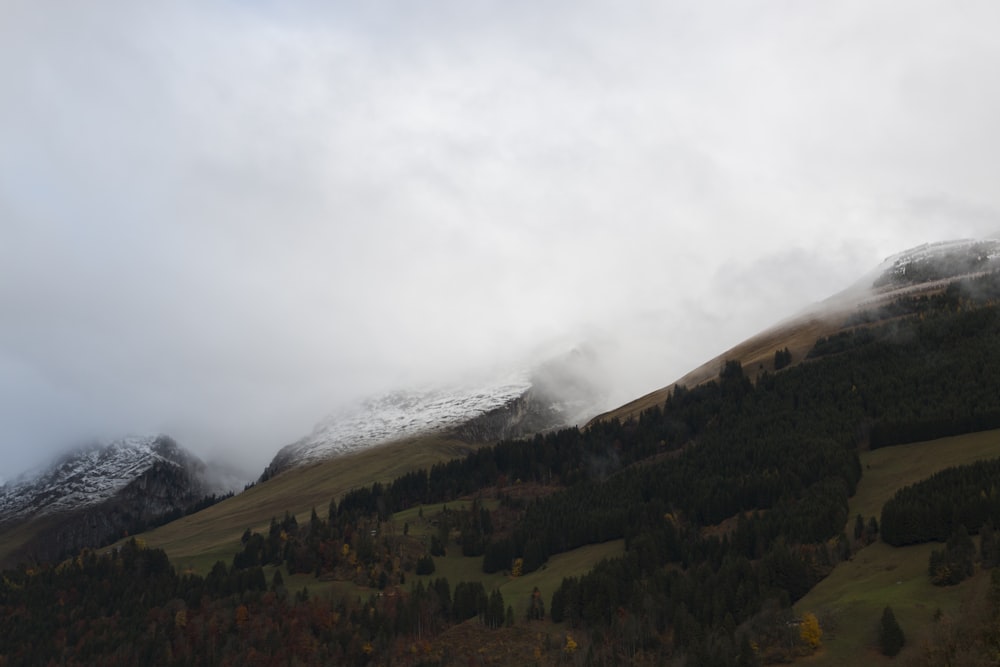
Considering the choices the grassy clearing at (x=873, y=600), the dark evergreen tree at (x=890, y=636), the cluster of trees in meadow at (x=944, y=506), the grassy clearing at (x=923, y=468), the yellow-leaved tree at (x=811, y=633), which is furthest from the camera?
the grassy clearing at (x=923, y=468)

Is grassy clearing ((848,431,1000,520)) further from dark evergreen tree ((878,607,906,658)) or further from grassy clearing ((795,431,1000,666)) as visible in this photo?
dark evergreen tree ((878,607,906,658))

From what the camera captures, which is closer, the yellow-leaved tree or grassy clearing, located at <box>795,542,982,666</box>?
grassy clearing, located at <box>795,542,982,666</box>

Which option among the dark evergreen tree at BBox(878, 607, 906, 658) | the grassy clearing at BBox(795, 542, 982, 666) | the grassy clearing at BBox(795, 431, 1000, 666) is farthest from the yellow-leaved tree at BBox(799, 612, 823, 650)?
the dark evergreen tree at BBox(878, 607, 906, 658)

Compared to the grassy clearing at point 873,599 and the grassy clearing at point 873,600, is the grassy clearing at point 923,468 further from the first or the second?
the grassy clearing at point 873,600

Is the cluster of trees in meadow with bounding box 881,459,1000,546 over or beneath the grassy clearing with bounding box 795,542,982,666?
over

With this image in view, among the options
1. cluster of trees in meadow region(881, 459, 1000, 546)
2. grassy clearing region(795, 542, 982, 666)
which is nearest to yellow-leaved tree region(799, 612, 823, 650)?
grassy clearing region(795, 542, 982, 666)

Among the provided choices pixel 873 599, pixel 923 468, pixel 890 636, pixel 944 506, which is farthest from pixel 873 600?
pixel 923 468

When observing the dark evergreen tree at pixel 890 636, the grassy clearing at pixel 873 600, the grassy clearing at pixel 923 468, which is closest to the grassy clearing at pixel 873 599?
the grassy clearing at pixel 873 600

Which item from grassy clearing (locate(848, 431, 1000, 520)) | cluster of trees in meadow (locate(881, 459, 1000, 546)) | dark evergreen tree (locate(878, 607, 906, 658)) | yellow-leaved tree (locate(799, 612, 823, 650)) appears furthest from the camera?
grassy clearing (locate(848, 431, 1000, 520))

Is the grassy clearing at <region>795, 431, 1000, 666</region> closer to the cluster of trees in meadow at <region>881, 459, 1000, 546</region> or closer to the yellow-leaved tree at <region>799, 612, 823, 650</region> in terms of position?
the yellow-leaved tree at <region>799, 612, 823, 650</region>

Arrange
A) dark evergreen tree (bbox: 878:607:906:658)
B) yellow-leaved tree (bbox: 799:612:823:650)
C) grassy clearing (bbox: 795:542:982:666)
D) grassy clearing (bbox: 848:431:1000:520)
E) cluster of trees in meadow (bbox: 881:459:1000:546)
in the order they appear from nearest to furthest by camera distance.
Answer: dark evergreen tree (bbox: 878:607:906:658)
grassy clearing (bbox: 795:542:982:666)
yellow-leaved tree (bbox: 799:612:823:650)
cluster of trees in meadow (bbox: 881:459:1000:546)
grassy clearing (bbox: 848:431:1000:520)

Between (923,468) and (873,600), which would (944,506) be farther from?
(923,468)

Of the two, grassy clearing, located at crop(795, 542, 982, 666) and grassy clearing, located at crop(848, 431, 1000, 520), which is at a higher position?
grassy clearing, located at crop(848, 431, 1000, 520)

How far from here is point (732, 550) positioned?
615 feet
